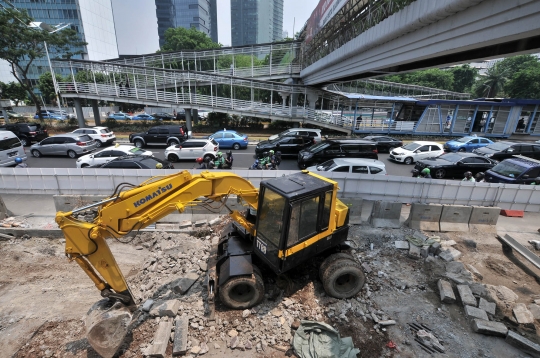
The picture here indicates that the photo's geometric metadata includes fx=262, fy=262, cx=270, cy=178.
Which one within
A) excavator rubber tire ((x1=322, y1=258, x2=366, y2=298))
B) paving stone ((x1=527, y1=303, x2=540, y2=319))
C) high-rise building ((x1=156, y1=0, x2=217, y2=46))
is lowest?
paving stone ((x1=527, y1=303, x2=540, y2=319))

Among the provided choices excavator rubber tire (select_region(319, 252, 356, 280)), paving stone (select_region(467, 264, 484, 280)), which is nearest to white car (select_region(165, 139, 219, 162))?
excavator rubber tire (select_region(319, 252, 356, 280))

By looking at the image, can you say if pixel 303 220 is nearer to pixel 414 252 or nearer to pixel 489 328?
pixel 489 328

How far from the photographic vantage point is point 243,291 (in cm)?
510

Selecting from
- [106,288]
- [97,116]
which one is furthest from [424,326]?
[97,116]

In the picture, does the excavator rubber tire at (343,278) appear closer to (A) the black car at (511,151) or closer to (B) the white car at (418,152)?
(B) the white car at (418,152)

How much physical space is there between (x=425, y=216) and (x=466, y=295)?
3.06m

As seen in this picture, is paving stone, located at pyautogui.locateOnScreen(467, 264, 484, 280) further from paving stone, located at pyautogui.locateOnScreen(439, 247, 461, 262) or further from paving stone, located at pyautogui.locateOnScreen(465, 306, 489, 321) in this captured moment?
paving stone, located at pyautogui.locateOnScreen(465, 306, 489, 321)

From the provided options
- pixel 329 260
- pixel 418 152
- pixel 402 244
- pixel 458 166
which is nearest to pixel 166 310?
pixel 329 260

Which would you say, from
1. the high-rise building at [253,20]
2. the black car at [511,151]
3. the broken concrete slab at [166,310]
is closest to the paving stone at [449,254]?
the broken concrete slab at [166,310]

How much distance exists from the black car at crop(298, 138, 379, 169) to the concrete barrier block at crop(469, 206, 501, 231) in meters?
6.39

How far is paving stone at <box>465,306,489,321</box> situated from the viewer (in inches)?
193

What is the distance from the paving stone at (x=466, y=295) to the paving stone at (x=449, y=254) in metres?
1.15

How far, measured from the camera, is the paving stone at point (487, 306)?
16.6 ft

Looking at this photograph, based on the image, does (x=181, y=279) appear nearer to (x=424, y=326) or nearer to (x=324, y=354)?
(x=324, y=354)
